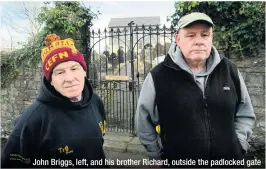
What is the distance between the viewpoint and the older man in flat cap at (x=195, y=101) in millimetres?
1895

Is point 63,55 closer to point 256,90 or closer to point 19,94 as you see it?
point 256,90

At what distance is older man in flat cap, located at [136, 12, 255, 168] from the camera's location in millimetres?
1895

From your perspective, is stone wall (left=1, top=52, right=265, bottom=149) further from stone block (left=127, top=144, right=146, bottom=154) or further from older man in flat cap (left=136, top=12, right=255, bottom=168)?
older man in flat cap (left=136, top=12, right=255, bottom=168)

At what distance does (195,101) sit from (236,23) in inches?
93.3

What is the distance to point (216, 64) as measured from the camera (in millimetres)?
1961

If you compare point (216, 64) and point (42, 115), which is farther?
point (216, 64)

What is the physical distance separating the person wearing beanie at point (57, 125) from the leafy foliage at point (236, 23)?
8.54 feet

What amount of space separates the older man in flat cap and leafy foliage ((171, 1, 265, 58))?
189 cm

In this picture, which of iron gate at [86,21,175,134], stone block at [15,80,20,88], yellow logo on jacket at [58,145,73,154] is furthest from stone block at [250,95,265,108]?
stone block at [15,80,20,88]

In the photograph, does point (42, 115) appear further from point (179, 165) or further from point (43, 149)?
point (179, 165)

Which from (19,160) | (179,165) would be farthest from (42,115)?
(179,165)

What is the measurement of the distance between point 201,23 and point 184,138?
837 millimetres

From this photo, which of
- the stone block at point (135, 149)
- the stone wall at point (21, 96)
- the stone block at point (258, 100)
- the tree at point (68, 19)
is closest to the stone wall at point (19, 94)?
the stone wall at point (21, 96)

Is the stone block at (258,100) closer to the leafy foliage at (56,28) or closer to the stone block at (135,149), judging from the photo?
the stone block at (135,149)
